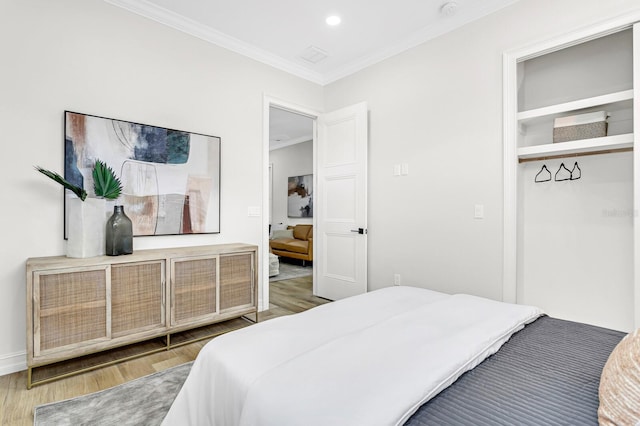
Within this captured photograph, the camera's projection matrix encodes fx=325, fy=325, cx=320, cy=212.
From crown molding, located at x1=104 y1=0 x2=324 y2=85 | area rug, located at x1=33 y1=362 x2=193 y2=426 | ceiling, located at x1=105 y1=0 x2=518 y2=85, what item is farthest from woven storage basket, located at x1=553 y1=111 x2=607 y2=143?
area rug, located at x1=33 y1=362 x2=193 y2=426

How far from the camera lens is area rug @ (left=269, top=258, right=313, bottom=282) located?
208 inches

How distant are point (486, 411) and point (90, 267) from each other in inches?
91.7

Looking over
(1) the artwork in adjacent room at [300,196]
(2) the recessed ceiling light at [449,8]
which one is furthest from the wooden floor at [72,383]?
(1) the artwork in adjacent room at [300,196]

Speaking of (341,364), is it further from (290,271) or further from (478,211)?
(290,271)

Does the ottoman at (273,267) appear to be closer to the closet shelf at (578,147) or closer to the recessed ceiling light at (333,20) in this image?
the recessed ceiling light at (333,20)

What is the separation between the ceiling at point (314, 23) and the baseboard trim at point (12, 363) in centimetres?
269

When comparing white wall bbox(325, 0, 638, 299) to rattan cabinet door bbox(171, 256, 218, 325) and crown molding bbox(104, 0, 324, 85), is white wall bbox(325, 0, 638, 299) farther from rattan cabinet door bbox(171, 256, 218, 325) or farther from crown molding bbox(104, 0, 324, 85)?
rattan cabinet door bbox(171, 256, 218, 325)

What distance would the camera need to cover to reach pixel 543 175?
8.75 ft

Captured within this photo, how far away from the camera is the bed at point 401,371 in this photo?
811mm

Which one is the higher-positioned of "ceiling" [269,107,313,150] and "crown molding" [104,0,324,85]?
"crown molding" [104,0,324,85]

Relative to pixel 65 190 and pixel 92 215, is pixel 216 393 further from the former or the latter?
pixel 65 190

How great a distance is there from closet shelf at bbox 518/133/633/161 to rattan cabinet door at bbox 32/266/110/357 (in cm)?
325

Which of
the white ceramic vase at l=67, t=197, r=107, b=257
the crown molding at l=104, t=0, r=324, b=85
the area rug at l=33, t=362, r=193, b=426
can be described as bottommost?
the area rug at l=33, t=362, r=193, b=426

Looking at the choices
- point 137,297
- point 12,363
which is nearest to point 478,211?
point 137,297
